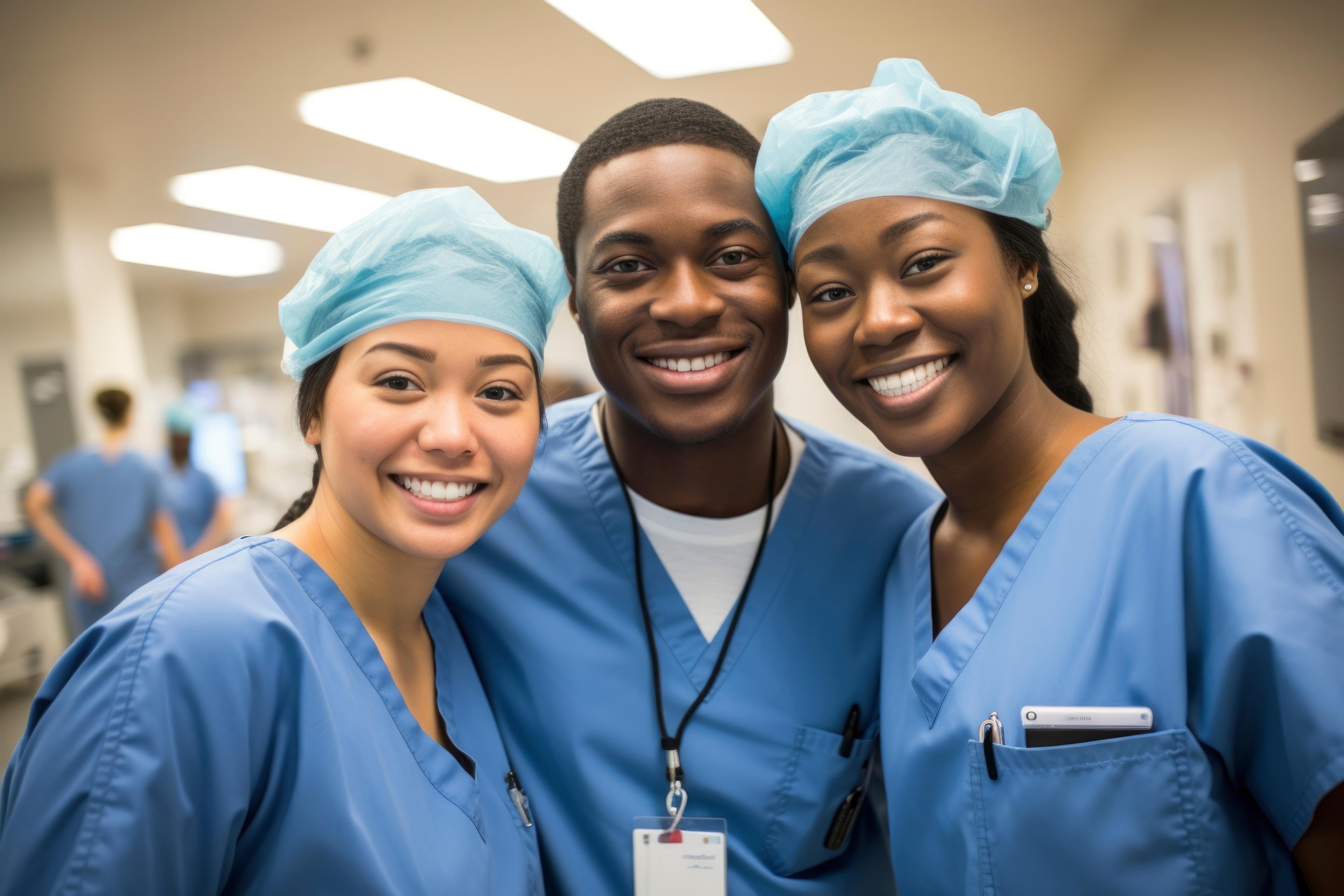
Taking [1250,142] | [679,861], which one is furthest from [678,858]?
[1250,142]

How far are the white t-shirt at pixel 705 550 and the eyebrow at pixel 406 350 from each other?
0.48 metres

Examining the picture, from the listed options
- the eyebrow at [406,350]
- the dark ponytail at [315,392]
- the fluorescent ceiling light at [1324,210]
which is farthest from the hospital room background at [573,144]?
the dark ponytail at [315,392]

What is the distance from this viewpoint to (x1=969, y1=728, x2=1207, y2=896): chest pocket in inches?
32.5

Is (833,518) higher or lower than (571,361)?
lower

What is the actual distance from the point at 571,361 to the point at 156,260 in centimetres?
343

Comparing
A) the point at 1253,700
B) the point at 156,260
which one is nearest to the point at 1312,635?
the point at 1253,700

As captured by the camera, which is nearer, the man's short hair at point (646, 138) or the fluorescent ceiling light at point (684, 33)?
the man's short hair at point (646, 138)

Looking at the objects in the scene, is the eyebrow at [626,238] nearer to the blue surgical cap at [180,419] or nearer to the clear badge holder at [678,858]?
the clear badge holder at [678,858]

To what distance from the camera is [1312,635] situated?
77cm

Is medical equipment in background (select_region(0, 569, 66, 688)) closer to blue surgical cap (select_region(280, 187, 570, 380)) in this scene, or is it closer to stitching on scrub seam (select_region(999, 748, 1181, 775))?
blue surgical cap (select_region(280, 187, 570, 380))

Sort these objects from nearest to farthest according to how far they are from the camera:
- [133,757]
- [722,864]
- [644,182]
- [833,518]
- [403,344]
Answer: [133,757] < [403,344] < [722,864] < [644,182] < [833,518]

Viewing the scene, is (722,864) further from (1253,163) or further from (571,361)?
(571,361)

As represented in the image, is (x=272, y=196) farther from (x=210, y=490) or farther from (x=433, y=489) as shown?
(x=433, y=489)

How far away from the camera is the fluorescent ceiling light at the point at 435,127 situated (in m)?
4.04
